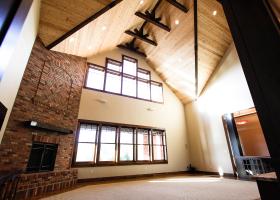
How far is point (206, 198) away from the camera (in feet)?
9.76

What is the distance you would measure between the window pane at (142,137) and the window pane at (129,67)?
9.77 ft

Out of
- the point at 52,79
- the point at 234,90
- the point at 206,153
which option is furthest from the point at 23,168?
the point at 234,90

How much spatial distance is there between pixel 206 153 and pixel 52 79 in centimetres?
694

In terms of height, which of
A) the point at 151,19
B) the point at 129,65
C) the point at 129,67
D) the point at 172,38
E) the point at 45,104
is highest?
the point at 151,19

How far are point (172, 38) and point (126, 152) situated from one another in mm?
5266

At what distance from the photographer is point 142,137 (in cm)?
695

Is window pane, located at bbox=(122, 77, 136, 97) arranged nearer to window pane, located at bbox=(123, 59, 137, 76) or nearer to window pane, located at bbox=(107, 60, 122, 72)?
window pane, located at bbox=(123, 59, 137, 76)

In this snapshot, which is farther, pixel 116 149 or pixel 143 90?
pixel 143 90

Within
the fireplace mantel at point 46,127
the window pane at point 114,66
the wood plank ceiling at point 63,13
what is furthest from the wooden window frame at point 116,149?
the wood plank ceiling at point 63,13

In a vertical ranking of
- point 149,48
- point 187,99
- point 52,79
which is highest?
point 149,48

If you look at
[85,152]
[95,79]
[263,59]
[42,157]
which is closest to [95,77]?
[95,79]

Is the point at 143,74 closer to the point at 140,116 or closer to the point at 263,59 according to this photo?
the point at 140,116

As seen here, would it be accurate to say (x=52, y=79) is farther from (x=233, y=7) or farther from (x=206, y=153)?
(x=206, y=153)

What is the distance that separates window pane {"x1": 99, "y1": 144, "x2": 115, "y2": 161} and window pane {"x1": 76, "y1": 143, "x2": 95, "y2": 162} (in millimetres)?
340
